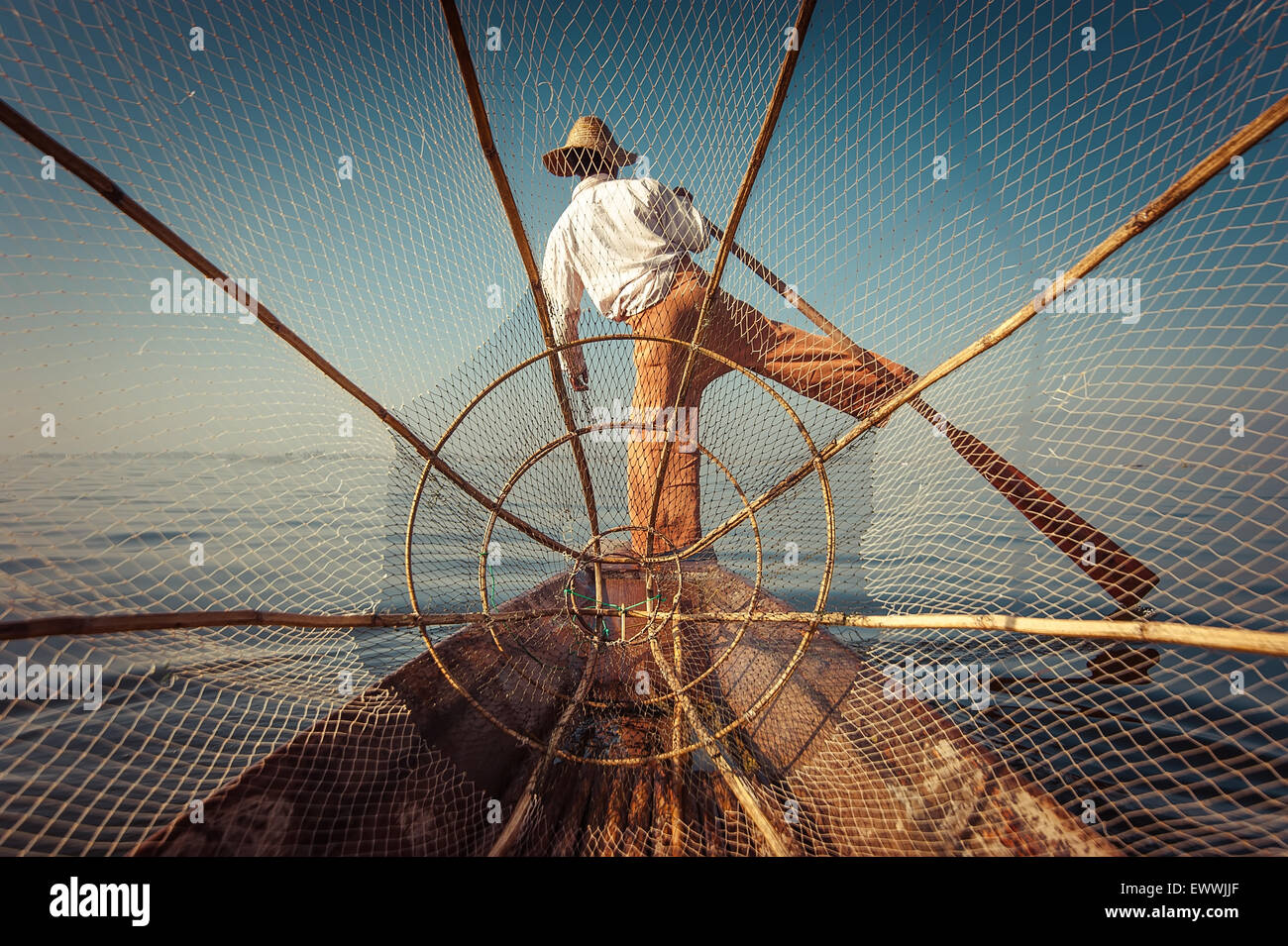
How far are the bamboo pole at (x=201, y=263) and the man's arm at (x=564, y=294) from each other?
1002 mm

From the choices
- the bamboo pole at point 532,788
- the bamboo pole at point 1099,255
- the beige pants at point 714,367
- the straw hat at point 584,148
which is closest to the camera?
the bamboo pole at point 1099,255

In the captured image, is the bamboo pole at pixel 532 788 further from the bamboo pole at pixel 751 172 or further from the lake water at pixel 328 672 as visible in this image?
the bamboo pole at pixel 751 172

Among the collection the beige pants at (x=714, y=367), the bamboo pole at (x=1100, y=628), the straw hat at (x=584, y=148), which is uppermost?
the straw hat at (x=584, y=148)

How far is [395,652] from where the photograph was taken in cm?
495

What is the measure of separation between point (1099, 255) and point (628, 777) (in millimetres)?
2815

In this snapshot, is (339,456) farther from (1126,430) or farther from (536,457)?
(1126,430)

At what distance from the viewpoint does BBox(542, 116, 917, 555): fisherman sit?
324cm

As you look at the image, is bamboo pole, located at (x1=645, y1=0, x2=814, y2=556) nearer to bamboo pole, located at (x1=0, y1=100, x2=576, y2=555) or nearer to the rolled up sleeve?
the rolled up sleeve

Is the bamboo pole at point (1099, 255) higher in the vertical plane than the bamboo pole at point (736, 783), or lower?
higher

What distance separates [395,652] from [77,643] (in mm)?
2770

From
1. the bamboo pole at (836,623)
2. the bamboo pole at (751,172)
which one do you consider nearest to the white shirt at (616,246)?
the bamboo pole at (751,172)

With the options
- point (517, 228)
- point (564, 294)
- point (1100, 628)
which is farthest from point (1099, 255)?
point (564, 294)

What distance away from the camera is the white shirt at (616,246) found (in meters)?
3.26

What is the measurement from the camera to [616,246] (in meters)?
3.42
